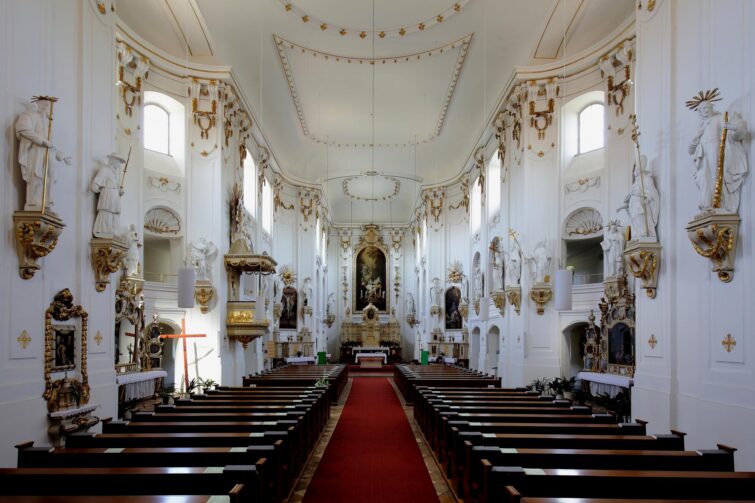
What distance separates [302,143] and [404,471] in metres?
17.4

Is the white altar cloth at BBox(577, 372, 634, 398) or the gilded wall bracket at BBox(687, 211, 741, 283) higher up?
the gilded wall bracket at BBox(687, 211, 741, 283)

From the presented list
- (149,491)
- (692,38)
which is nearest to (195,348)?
(149,491)

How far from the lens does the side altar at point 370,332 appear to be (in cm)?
3216

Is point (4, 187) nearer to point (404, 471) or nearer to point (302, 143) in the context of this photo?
point (404, 471)

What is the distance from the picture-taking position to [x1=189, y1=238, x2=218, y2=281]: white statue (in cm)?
1430

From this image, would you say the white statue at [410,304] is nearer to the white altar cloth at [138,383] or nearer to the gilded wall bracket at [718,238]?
the white altar cloth at [138,383]

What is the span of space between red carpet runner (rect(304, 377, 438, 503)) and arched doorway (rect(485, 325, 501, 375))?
719cm

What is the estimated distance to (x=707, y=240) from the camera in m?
6.50

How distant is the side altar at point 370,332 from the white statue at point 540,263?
17335 mm

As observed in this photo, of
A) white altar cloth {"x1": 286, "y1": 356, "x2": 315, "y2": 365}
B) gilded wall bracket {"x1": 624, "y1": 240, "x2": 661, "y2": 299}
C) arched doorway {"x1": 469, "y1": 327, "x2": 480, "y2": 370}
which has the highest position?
gilded wall bracket {"x1": 624, "y1": 240, "x2": 661, "y2": 299}

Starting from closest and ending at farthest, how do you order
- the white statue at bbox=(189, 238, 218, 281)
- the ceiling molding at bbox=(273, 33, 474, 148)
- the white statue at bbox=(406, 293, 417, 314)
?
the white statue at bbox=(189, 238, 218, 281), the ceiling molding at bbox=(273, 33, 474, 148), the white statue at bbox=(406, 293, 417, 314)

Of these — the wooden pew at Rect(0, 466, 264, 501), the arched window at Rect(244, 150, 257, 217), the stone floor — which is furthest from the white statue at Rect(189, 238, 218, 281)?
the wooden pew at Rect(0, 466, 264, 501)

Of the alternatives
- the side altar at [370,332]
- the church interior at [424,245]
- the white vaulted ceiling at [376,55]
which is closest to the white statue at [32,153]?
the church interior at [424,245]

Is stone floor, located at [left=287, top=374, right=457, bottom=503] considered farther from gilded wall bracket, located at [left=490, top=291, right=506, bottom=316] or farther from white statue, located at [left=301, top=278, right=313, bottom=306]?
white statue, located at [left=301, top=278, right=313, bottom=306]
